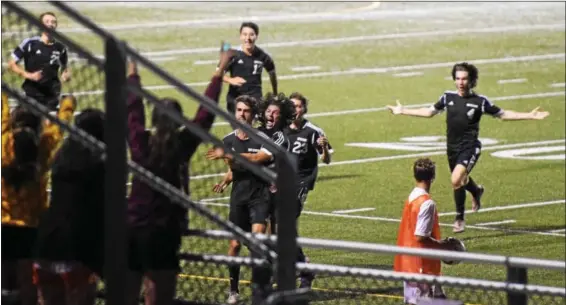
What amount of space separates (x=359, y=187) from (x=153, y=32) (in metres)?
18.2

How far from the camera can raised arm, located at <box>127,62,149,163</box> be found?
353 inches

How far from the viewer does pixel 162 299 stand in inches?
360

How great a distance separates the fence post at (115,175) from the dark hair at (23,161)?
4.01 feet

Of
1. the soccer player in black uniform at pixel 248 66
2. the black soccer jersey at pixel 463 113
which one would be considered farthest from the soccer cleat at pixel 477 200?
the soccer player in black uniform at pixel 248 66

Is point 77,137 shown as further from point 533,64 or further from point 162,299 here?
point 533,64

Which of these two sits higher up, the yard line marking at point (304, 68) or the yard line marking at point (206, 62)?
the yard line marking at point (206, 62)

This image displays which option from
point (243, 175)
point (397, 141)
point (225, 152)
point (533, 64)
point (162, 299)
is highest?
point (533, 64)

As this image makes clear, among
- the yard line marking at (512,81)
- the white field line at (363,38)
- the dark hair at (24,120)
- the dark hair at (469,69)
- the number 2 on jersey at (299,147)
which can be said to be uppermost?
the white field line at (363,38)

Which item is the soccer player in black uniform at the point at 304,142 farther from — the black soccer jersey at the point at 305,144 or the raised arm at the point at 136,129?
the raised arm at the point at 136,129

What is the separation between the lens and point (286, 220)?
8.07 m

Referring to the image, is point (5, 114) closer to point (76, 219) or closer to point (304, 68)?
point (76, 219)

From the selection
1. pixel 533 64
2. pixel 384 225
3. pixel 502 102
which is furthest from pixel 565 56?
pixel 384 225

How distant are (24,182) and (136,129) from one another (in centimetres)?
86

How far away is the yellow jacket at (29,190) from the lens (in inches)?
372
